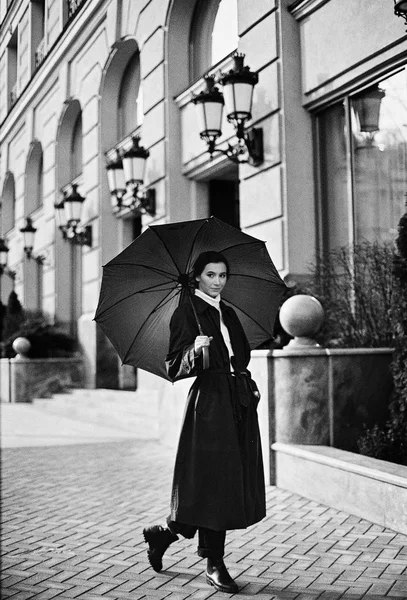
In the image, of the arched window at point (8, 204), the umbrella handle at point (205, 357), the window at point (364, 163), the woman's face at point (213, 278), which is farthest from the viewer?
the arched window at point (8, 204)

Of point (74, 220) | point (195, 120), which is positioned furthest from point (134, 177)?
point (74, 220)

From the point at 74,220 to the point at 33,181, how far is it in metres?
8.22

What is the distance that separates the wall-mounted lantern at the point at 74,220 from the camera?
1650cm

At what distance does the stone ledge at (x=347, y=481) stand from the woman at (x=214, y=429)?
1.52 m

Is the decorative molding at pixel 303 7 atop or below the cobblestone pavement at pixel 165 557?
atop

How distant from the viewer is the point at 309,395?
7082 mm

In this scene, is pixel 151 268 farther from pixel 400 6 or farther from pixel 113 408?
pixel 113 408

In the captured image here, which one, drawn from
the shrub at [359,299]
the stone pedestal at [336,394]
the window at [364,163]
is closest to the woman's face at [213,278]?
the stone pedestal at [336,394]

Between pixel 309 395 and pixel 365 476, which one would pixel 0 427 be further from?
pixel 365 476

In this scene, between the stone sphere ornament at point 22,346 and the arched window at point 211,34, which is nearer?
the arched window at point 211,34

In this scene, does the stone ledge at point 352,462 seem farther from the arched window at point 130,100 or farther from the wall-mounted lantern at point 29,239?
the wall-mounted lantern at point 29,239

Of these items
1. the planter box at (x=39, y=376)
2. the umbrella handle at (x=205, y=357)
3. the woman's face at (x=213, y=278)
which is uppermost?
the woman's face at (x=213, y=278)

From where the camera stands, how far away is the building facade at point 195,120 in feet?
29.4

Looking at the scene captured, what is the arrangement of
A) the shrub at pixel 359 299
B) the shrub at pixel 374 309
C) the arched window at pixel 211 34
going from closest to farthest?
the shrub at pixel 374 309, the shrub at pixel 359 299, the arched window at pixel 211 34
